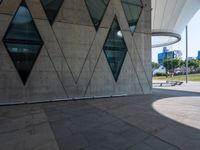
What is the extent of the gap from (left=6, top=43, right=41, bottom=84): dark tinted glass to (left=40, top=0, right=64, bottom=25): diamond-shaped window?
1838 millimetres

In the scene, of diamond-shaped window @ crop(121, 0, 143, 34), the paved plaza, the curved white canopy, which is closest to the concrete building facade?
diamond-shaped window @ crop(121, 0, 143, 34)

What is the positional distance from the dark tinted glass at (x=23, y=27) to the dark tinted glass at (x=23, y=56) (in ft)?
1.46

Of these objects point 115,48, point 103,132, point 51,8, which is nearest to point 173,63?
point 115,48

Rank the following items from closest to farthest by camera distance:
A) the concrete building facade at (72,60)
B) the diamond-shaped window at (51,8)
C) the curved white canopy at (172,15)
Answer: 1. the concrete building facade at (72,60)
2. the diamond-shaped window at (51,8)
3. the curved white canopy at (172,15)

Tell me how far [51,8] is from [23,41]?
8.21ft

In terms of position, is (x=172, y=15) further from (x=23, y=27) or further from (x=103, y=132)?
(x=103, y=132)

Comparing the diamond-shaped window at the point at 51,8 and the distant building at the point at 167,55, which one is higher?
the distant building at the point at 167,55

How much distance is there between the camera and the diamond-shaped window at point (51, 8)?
9703mm

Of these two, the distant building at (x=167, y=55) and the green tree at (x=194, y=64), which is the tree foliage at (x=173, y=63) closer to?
the green tree at (x=194, y=64)

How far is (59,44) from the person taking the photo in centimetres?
994

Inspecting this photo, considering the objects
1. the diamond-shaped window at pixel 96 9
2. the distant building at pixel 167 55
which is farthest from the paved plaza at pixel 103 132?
the distant building at pixel 167 55

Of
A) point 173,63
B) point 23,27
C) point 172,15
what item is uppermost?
point 172,15

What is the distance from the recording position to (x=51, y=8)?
9812 millimetres

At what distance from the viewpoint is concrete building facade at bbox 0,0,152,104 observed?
8914 millimetres
